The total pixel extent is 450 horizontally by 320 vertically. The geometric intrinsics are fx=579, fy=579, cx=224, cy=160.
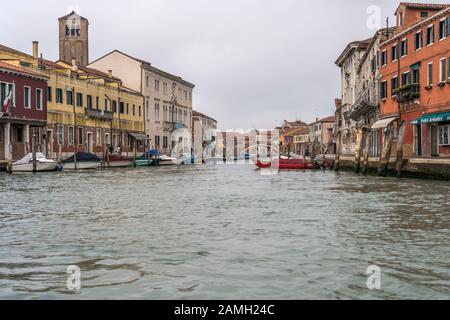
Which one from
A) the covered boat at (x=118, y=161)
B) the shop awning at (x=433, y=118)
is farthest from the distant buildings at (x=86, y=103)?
the shop awning at (x=433, y=118)

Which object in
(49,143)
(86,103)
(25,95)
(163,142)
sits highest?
(86,103)

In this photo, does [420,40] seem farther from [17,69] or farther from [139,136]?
[139,136]

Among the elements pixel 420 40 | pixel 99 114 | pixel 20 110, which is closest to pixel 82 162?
pixel 20 110

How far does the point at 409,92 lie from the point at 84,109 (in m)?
24.5

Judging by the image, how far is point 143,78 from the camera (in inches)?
2179

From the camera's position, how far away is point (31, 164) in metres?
30.6

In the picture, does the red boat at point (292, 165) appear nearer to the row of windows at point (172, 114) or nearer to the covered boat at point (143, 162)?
the covered boat at point (143, 162)

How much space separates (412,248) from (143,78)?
4918 cm

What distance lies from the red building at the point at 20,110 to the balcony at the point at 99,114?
644cm

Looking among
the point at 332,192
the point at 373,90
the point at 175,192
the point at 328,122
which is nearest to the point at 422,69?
the point at 373,90

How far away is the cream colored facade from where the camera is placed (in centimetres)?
5512

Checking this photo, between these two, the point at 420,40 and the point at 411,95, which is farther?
the point at 411,95

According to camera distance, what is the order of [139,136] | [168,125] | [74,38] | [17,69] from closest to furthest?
1. [17,69]
2. [139,136]
3. [74,38]
4. [168,125]

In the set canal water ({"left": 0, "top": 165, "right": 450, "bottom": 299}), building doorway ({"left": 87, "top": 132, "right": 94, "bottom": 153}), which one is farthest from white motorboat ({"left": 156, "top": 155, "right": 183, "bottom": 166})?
canal water ({"left": 0, "top": 165, "right": 450, "bottom": 299})
